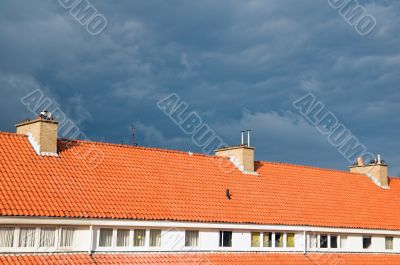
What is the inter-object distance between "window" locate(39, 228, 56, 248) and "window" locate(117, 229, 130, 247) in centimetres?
351

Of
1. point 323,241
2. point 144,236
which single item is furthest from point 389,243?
point 144,236

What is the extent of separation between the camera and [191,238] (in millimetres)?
32344

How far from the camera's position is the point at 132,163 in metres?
34.4

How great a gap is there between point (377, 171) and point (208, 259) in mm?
22358

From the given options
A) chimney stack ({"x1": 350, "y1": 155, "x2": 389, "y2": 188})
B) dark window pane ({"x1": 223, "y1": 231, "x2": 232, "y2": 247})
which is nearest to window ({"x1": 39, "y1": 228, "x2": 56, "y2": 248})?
dark window pane ({"x1": 223, "y1": 231, "x2": 232, "y2": 247})

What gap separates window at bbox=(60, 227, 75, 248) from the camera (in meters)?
27.5

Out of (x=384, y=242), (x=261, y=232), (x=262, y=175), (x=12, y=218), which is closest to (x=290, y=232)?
(x=261, y=232)

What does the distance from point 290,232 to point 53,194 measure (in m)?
15.5

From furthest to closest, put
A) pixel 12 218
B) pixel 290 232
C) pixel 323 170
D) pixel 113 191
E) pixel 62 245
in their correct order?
1. pixel 323 170
2. pixel 290 232
3. pixel 113 191
4. pixel 62 245
5. pixel 12 218

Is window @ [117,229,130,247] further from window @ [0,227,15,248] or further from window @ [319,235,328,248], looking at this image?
window @ [319,235,328,248]

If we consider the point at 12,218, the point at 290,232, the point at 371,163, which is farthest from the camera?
the point at 371,163

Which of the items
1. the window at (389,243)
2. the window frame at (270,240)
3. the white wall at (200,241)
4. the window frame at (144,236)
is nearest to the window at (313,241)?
the white wall at (200,241)

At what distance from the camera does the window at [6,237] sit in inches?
1002

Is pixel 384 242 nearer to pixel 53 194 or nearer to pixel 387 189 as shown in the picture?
pixel 387 189
